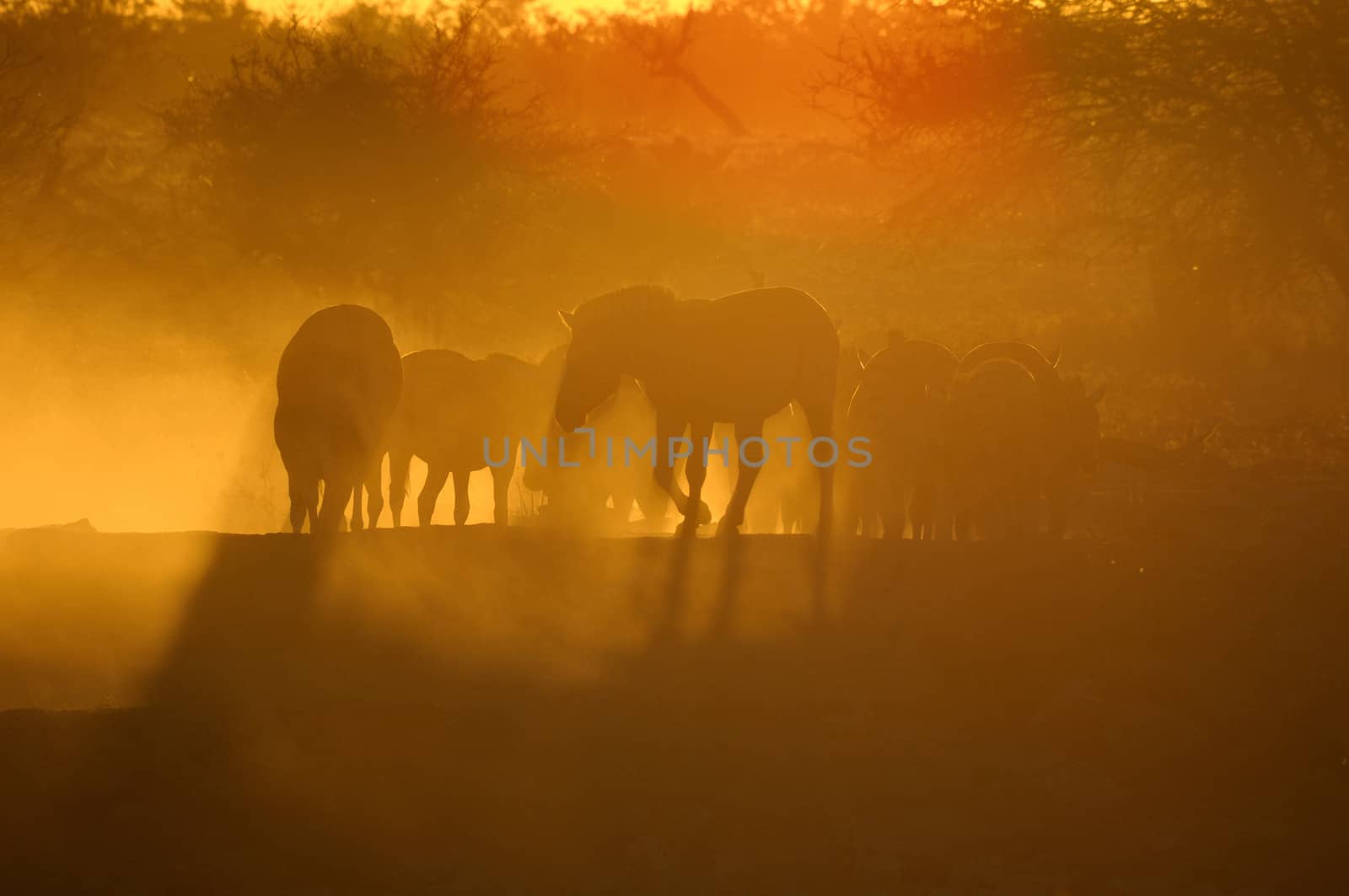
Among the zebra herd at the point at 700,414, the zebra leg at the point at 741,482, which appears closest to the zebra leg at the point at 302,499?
the zebra herd at the point at 700,414

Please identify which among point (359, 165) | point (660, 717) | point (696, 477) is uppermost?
point (359, 165)

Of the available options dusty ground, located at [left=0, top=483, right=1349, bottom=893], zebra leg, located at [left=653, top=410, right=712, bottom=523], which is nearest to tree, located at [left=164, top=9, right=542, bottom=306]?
zebra leg, located at [left=653, top=410, right=712, bottom=523]

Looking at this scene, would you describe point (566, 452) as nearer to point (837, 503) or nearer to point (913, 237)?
point (837, 503)

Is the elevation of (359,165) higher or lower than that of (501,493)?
higher

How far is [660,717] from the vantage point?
8.05m

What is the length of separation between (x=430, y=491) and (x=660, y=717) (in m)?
7.87

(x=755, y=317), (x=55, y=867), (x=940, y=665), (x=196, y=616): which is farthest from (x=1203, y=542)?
(x=55, y=867)

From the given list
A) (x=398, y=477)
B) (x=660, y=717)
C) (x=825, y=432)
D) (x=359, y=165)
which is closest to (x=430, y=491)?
(x=398, y=477)

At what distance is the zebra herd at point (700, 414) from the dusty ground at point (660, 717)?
1.59 meters

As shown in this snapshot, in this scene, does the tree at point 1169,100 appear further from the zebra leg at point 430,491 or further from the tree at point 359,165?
the tree at point 359,165

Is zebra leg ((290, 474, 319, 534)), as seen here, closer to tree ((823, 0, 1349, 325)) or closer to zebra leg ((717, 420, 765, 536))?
zebra leg ((717, 420, 765, 536))

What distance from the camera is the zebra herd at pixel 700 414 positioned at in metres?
11.9

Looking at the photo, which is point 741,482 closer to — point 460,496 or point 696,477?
point 696,477

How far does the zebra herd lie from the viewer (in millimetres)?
11930
